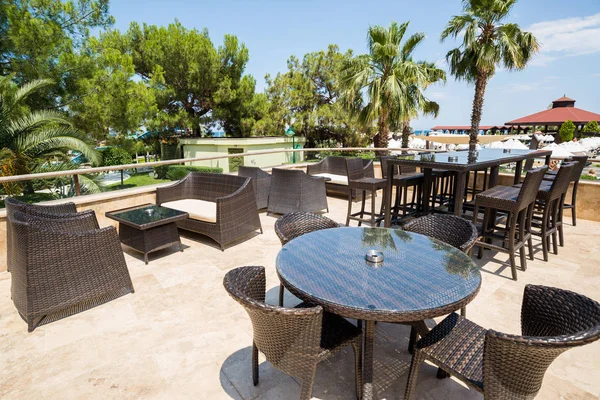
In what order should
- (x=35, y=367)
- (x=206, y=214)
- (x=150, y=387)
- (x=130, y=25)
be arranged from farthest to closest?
(x=130, y=25) → (x=206, y=214) → (x=35, y=367) → (x=150, y=387)

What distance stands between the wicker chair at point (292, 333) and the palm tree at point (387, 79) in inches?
354

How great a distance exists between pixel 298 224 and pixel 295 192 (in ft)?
8.46

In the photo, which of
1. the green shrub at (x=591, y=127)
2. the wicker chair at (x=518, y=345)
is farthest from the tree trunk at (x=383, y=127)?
the green shrub at (x=591, y=127)

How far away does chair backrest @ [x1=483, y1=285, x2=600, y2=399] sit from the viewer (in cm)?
104

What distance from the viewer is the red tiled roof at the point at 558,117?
1883 centimetres

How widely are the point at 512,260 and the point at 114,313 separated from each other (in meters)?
3.47

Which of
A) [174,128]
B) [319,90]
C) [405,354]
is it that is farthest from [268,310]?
[319,90]

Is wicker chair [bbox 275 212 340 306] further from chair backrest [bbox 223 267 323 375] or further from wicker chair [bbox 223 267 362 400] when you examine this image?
chair backrest [bbox 223 267 323 375]

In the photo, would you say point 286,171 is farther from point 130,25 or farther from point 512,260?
point 130,25

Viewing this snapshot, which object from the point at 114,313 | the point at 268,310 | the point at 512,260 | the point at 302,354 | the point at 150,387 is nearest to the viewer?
the point at 268,310

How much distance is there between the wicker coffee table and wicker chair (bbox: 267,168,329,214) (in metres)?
1.85

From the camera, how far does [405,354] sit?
1.97 m

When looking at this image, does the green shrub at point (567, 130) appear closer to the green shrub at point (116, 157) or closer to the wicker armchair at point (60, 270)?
the wicker armchair at point (60, 270)

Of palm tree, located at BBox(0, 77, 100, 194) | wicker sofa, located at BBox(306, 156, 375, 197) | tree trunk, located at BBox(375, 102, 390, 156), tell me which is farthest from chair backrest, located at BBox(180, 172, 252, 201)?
tree trunk, located at BBox(375, 102, 390, 156)
